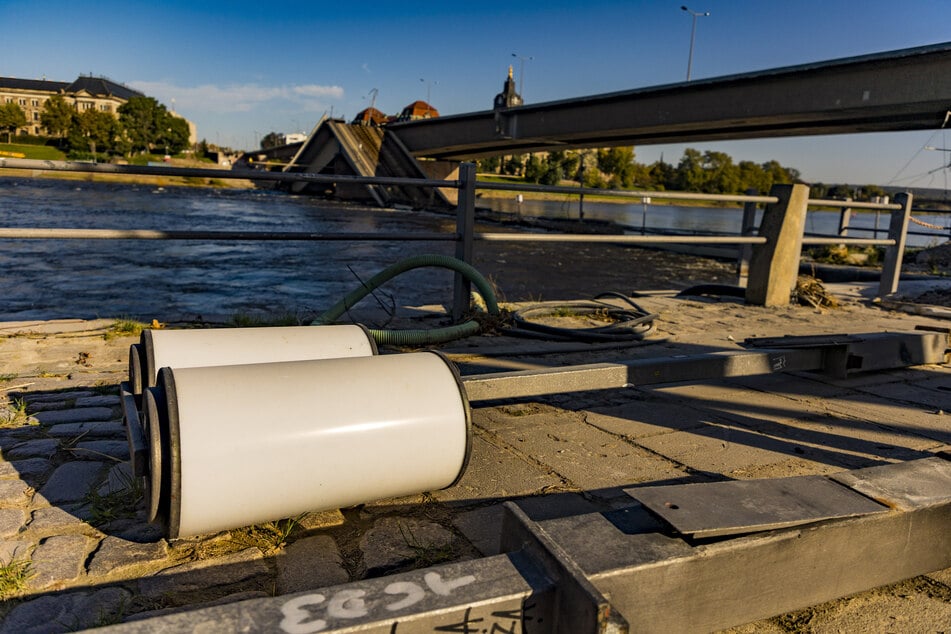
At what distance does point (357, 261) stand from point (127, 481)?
1222 cm

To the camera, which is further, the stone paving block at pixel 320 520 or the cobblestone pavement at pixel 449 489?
the stone paving block at pixel 320 520

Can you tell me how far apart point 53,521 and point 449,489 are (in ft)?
4.25

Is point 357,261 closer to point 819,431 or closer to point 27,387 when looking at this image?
point 27,387

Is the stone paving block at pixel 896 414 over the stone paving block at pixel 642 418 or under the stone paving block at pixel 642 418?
over

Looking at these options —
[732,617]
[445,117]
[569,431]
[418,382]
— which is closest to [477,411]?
[569,431]

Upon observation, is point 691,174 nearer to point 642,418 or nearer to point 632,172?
point 632,172

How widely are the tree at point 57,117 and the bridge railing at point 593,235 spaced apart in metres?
119

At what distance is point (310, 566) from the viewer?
192 cm

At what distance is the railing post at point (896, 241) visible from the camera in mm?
8031

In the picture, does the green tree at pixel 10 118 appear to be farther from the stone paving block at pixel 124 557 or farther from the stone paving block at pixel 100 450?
the stone paving block at pixel 124 557

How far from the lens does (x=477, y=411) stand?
3.48 metres

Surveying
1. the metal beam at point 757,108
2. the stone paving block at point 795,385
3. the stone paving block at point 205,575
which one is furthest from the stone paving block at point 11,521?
the metal beam at point 757,108

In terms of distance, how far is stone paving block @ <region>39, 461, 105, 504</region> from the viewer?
7.54 feet

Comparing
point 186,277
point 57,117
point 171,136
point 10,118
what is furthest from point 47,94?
point 186,277
